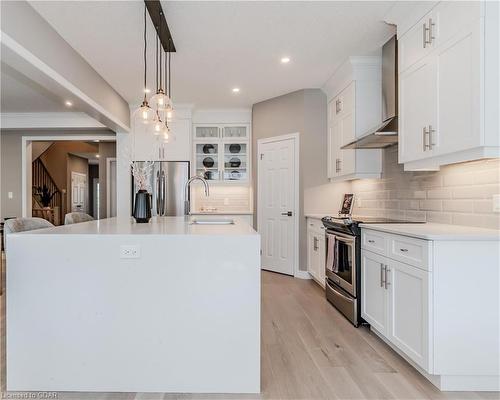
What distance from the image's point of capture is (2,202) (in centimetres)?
641

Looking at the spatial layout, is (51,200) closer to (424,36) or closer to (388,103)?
(388,103)

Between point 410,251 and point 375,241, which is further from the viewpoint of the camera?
point 375,241

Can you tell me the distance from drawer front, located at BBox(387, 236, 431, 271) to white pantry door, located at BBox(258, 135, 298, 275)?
2.50 metres

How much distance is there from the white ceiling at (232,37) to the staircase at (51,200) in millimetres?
5628

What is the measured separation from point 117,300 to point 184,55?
275cm

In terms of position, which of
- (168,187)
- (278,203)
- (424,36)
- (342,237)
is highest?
(424,36)

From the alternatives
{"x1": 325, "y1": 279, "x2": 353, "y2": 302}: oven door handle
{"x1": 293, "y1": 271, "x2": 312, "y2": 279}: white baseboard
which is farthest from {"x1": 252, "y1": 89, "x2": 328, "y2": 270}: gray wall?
{"x1": 325, "y1": 279, "x2": 353, "y2": 302}: oven door handle

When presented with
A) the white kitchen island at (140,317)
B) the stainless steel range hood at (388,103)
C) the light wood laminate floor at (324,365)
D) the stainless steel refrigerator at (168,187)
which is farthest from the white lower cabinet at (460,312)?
the stainless steel refrigerator at (168,187)

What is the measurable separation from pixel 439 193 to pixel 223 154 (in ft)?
12.3

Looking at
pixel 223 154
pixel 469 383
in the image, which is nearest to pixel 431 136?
pixel 469 383

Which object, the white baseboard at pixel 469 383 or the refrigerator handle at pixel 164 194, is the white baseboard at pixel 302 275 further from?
the white baseboard at pixel 469 383

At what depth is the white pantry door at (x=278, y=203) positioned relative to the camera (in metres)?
4.85

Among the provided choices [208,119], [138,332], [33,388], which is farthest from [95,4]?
[208,119]

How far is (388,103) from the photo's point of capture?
10.6 feet
